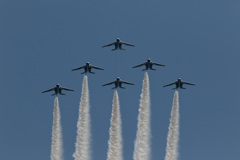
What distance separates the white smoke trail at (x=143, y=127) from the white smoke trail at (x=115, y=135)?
9.95 ft

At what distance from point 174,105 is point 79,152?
769 inches

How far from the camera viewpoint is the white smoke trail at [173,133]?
78.1 metres

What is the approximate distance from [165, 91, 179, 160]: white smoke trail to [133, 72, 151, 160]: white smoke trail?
155 inches

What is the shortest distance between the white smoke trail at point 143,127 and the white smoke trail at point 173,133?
3935mm

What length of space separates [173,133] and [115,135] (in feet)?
34.6

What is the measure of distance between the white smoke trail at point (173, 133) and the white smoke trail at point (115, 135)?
8645 mm

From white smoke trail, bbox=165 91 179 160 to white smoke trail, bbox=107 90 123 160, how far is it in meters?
8.65

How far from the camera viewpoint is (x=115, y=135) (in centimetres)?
8081

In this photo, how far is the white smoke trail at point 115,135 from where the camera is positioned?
3073 inches

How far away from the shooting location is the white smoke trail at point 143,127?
78000mm

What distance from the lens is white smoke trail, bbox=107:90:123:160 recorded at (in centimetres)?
7806

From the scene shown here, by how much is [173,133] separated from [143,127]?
5.63 m

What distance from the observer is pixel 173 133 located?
80.9m

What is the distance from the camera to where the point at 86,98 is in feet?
279
